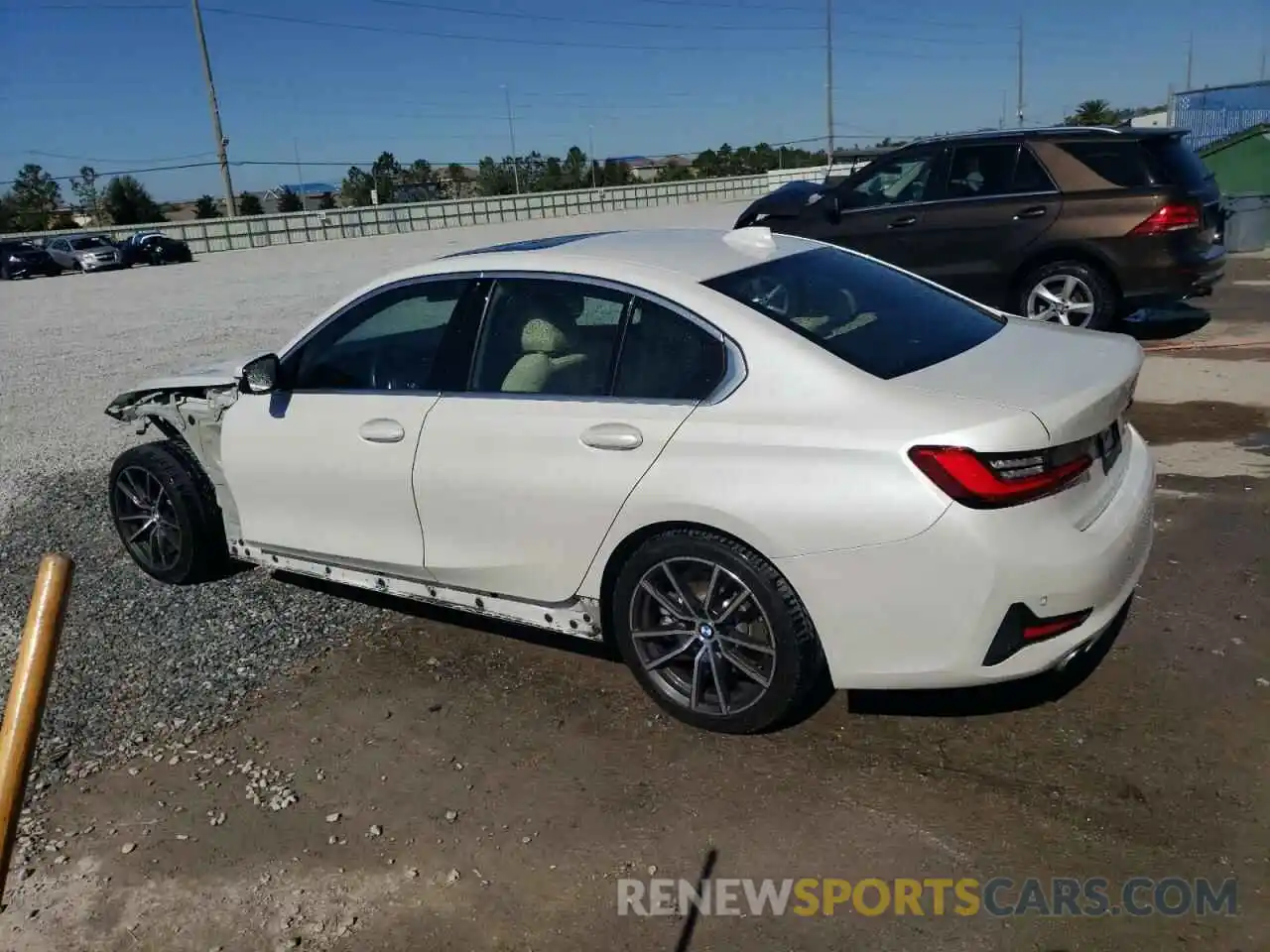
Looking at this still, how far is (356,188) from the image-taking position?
189 feet

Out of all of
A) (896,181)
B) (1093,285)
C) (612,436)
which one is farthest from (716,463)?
(896,181)

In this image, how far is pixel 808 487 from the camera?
3.13 m

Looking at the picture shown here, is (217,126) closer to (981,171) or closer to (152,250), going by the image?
(152,250)

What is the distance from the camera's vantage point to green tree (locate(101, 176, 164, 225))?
2212 inches

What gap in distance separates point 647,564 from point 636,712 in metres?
0.64

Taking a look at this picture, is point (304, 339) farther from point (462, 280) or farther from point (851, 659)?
point (851, 659)

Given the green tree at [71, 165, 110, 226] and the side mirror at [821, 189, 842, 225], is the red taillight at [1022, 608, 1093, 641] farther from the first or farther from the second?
the green tree at [71, 165, 110, 226]

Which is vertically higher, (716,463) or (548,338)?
(548,338)

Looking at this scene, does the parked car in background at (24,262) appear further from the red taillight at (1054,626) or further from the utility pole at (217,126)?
the red taillight at (1054,626)

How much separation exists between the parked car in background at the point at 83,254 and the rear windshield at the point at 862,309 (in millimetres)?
36179

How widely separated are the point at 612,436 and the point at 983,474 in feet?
3.86

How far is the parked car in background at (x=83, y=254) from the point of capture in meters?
35.0

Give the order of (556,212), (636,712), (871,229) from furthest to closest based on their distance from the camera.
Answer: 1. (556,212)
2. (871,229)
3. (636,712)

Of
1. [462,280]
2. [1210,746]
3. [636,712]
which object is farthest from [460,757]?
[1210,746]
